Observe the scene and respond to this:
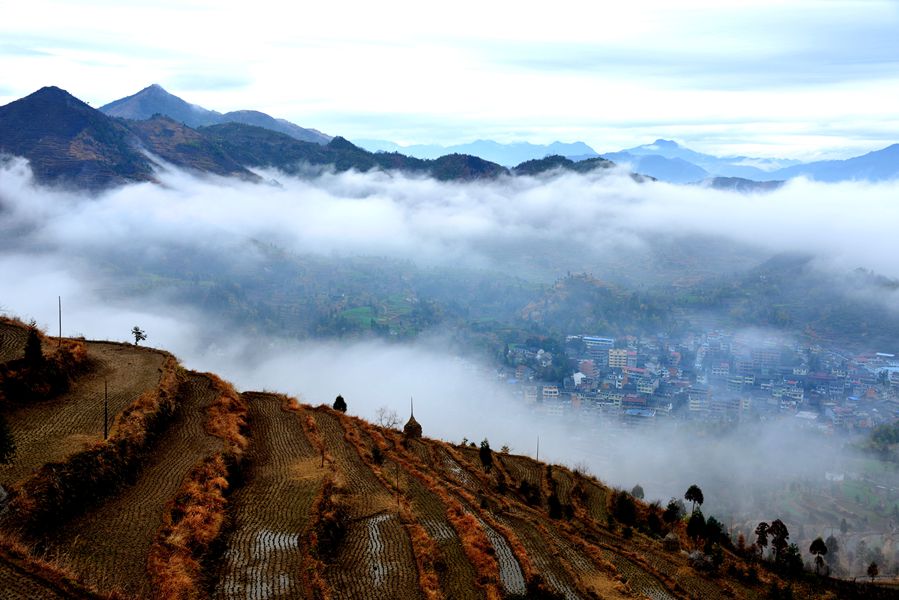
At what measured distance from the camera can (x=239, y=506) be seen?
19750 mm

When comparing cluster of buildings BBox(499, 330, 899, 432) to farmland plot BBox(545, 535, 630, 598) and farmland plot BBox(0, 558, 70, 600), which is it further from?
farmland plot BBox(0, 558, 70, 600)

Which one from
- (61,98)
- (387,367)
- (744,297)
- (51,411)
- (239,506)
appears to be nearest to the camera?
(239,506)

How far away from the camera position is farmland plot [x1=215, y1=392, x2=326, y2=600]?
15578mm

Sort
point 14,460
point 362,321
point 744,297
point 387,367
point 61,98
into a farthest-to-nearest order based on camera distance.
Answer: point 61,98 → point 744,297 → point 362,321 → point 387,367 → point 14,460

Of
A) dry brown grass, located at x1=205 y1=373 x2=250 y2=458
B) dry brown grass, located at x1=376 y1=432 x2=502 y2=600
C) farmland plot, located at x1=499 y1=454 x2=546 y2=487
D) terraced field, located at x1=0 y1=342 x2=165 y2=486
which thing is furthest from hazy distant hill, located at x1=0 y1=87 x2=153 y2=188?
dry brown grass, located at x1=376 y1=432 x2=502 y2=600

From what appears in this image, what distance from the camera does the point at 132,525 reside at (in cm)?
1655

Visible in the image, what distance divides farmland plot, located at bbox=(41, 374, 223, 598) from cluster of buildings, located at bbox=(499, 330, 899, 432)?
259 ft

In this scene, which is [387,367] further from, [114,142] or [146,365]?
[114,142]

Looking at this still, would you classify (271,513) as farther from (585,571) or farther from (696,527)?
(696,527)

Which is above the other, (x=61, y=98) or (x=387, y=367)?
(x=61, y=98)

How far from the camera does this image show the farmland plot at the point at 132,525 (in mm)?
14172

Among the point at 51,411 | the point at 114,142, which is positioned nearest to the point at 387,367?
the point at 51,411

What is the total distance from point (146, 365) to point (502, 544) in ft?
57.9

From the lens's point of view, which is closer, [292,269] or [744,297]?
[744,297]
